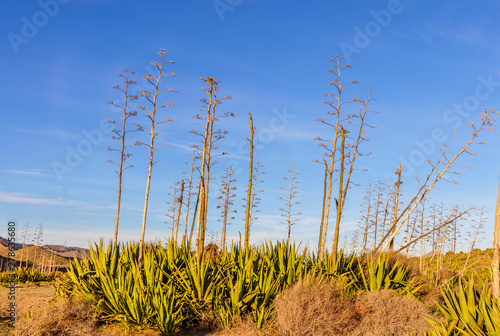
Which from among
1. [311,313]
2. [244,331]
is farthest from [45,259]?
[311,313]

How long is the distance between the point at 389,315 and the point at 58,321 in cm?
731

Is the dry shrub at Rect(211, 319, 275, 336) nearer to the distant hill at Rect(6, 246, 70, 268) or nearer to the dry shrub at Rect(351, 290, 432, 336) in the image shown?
the dry shrub at Rect(351, 290, 432, 336)

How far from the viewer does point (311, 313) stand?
8.55 metres

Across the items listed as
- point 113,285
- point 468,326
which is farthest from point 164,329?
point 468,326

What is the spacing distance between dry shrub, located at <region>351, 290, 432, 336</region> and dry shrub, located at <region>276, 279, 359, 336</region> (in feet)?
1.25

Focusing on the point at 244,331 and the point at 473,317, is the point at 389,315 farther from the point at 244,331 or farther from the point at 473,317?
the point at 244,331

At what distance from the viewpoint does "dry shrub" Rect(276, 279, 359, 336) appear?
845 centimetres

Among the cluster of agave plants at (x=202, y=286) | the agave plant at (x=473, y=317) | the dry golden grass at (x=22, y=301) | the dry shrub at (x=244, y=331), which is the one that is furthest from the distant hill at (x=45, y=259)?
the agave plant at (x=473, y=317)

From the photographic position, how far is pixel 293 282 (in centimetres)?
1015

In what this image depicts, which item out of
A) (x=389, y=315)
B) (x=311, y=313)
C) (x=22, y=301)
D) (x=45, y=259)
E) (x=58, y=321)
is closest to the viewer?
(x=311, y=313)

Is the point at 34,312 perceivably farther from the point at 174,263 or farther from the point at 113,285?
the point at 174,263

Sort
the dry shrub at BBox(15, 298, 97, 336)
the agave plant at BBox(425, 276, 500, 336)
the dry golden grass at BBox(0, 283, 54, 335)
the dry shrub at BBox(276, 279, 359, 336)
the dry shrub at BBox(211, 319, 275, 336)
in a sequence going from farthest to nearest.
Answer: the dry golden grass at BBox(0, 283, 54, 335) → the dry shrub at BBox(15, 298, 97, 336) → the dry shrub at BBox(211, 319, 275, 336) → the dry shrub at BBox(276, 279, 359, 336) → the agave plant at BBox(425, 276, 500, 336)

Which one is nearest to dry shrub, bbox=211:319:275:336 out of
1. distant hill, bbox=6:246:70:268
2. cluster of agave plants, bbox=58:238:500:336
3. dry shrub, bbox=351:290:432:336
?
cluster of agave plants, bbox=58:238:500:336

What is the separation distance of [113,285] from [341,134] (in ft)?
36.5
